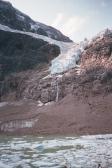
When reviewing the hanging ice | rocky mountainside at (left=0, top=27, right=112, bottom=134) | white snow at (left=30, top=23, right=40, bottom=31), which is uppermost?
white snow at (left=30, top=23, right=40, bottom=31)

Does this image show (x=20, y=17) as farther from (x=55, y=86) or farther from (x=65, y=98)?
(x=65, y=98)

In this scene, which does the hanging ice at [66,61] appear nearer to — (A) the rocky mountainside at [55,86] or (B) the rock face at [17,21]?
(A) the rocky mountainside at [55,86]

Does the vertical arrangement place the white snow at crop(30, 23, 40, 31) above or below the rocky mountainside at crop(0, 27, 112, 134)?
above

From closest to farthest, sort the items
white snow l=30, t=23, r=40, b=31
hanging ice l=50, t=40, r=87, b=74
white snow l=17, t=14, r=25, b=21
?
hanging ice l=50, t=40, r=87, b=74 → white snow l=30, t=23, r=40, b=31 → white snow l=17, t=14, r=25, b=21

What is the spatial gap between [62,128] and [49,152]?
47.8ft

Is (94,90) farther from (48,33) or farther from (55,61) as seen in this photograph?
(48,33)

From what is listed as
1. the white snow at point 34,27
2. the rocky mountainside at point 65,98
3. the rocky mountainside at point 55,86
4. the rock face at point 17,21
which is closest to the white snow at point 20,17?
the rock face at point 17,21

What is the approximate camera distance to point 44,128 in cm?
3469

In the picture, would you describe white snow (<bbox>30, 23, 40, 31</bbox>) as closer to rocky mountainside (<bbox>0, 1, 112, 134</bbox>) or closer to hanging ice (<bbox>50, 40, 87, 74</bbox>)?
rocky mountainside (<bbox>0, 1, 112, 134</bbox>)

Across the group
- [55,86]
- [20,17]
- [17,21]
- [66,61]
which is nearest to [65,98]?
[55,86]

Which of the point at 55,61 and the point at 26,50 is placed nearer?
the point at 55,61

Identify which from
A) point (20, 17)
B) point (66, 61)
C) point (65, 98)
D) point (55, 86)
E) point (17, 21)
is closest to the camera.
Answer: point (65, 98)

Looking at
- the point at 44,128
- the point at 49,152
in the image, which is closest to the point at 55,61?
the point at 44,128

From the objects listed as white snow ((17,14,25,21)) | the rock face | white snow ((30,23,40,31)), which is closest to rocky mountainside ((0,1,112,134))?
the rock face
